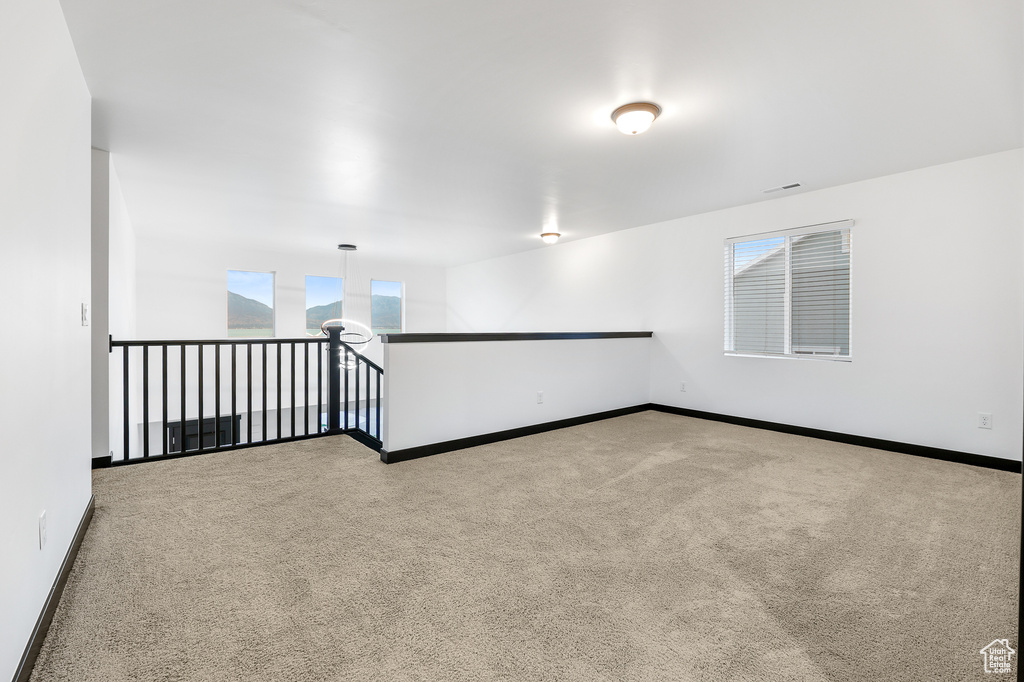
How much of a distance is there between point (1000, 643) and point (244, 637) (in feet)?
8.34

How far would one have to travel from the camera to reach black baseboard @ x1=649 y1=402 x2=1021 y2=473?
3.51m

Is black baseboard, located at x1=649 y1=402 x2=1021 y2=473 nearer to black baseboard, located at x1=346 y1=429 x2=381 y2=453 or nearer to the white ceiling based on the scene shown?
the white ceiling

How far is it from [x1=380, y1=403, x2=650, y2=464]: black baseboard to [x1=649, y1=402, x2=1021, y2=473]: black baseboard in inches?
46.3

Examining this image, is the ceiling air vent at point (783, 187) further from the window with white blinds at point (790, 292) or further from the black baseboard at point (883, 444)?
the black baseboard at point (883, 444)

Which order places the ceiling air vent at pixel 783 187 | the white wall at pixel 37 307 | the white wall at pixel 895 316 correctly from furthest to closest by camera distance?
the ceiling air vent at pixel 783 187 → the white wall at pixel 895 316 → the white wall at pixel 37 307

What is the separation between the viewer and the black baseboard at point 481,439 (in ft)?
11.8

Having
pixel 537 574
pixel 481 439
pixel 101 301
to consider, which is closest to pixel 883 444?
pixel 481 439

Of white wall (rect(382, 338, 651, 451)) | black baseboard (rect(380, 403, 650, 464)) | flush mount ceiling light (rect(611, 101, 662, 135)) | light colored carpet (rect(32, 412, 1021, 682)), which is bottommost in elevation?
light colored carpet (rect(32, 412, 1021, 682))

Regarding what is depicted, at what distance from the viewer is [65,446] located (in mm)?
1993

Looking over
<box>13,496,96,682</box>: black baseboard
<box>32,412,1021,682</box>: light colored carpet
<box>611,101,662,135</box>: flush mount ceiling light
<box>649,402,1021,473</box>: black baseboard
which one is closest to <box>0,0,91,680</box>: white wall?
<box>13,496,96,682</box>: black baseboard

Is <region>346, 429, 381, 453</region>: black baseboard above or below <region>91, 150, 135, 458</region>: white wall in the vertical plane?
below

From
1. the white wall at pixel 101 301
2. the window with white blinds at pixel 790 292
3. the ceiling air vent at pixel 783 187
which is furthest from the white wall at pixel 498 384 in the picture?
the ceiling air vent at pixel 783 187

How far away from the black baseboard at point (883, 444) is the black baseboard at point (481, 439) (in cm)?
118

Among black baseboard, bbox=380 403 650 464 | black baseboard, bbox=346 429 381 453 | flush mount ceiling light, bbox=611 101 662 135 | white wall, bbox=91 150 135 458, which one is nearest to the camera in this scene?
flush mount ceiling light, bbox=611 101 662 135
